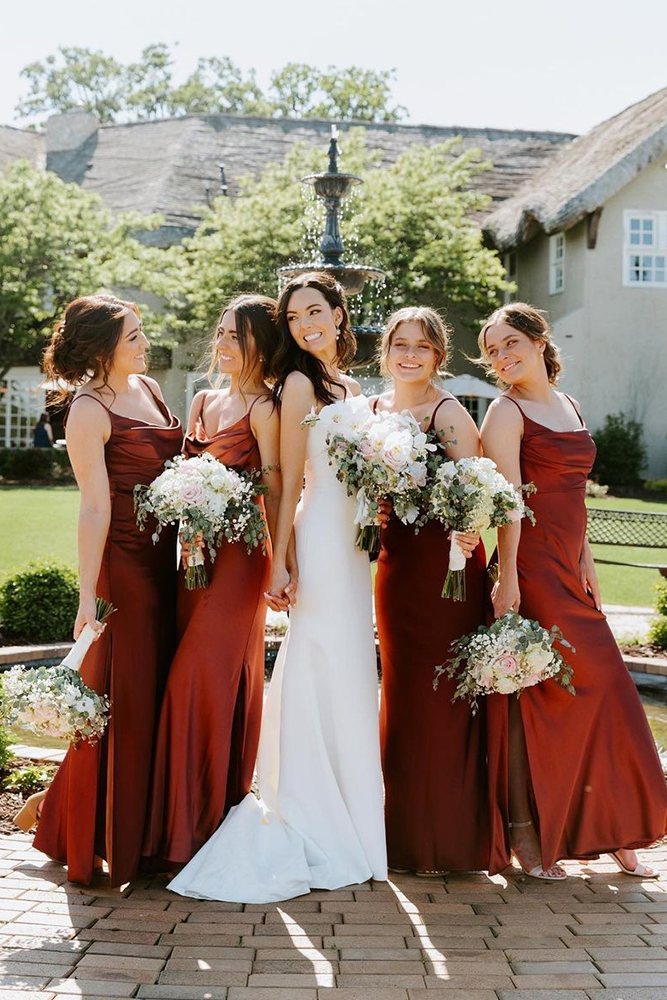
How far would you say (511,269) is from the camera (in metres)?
29.2

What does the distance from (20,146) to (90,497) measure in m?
36.7

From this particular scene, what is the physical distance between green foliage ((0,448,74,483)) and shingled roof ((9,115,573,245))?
7.40 meters

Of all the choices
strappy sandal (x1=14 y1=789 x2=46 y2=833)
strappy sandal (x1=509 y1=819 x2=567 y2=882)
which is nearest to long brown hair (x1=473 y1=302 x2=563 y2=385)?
strappy sandal (x1=509 y1=819 x2=567 y2=882)

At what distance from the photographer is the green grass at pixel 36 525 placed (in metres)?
13.0

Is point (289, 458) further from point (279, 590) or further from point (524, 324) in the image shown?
point (524, 324)

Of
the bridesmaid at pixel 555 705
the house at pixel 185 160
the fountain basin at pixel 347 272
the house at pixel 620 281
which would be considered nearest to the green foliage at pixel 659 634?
the fountain basin at pixel 347 272

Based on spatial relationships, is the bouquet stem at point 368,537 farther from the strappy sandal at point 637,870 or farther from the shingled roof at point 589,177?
the shingled roof at point 589,177

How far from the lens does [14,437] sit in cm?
3238

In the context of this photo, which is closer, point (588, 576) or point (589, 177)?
point (588, 576)

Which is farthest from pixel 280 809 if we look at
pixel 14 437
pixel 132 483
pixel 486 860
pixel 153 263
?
pixel 14 437

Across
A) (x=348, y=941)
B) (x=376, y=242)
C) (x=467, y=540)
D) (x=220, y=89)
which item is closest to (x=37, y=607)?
(x=467, y=540)

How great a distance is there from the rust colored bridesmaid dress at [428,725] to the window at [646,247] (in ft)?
74.6

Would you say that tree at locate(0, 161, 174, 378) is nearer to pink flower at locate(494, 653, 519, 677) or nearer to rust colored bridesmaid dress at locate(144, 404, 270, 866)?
rust colored bridesmaid dress at locate(144, 404, 270, 866)

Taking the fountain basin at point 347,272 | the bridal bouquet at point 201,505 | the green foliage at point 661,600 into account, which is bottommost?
the green foliage at point 661,600
